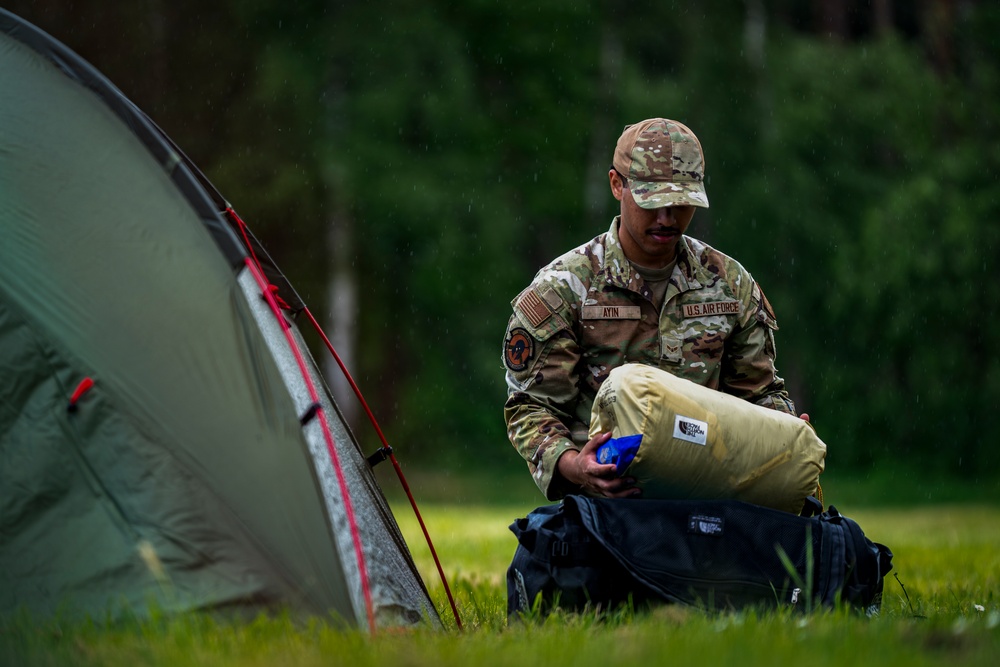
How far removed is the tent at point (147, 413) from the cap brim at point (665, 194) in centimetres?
125

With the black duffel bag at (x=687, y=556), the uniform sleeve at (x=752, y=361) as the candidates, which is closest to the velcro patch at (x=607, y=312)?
the uniform sleeve at (x=752, y=361)

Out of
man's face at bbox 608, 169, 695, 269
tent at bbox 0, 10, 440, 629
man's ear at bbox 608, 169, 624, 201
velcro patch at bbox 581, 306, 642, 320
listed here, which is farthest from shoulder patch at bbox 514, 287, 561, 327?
tent at bbox 0, 10, 440, 629

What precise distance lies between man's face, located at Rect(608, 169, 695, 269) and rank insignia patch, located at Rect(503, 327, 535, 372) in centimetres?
46

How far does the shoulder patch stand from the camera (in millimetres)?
4281

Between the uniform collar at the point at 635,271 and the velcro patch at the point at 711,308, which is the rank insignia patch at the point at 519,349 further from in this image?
the velcro patch at the point at 711,308

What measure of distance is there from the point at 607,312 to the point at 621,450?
732 millimetres

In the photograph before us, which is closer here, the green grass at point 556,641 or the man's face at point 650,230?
the green grass at point 556,641

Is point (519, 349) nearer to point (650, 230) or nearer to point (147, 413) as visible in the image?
point (650, 230)

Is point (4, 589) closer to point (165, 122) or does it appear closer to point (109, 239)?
point (109, 239)

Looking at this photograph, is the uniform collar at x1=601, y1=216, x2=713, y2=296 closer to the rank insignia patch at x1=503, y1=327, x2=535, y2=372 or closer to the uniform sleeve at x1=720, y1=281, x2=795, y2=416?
the uniform sleeve at x1=720, y1=281, x2=795, y2=416

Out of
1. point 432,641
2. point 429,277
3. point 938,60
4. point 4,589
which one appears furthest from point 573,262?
point 938,60

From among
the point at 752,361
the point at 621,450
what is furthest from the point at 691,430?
the point at 752,361

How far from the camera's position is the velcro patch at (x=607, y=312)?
432cm

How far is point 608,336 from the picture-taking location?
4344mm
